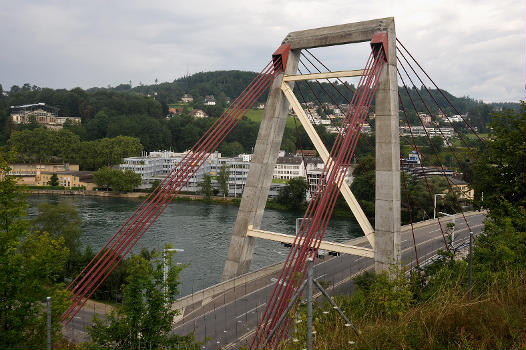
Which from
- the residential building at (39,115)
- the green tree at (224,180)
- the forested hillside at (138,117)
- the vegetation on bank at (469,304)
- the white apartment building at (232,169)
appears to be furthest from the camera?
the residential building at (39,115)

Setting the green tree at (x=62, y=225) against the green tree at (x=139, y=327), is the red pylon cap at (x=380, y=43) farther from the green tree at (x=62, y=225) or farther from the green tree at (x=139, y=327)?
the green tree at (x=62, y=225)

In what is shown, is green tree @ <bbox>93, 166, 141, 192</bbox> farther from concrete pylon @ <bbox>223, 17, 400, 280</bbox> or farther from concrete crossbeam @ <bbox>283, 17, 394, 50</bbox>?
concrete crossbeam @ <bbox>283, 17, 394, 50</bbox>

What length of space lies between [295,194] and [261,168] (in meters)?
30.6

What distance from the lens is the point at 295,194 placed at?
42.7m

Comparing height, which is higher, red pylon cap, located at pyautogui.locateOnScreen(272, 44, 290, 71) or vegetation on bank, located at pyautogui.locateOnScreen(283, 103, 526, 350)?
red pylon cap, located at pyautogui.locateOnScreen(272, 44, 290, 71)

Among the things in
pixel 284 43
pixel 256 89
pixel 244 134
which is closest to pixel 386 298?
pixel 256 89

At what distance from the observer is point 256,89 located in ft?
38.8

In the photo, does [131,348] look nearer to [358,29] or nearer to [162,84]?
[358,29]

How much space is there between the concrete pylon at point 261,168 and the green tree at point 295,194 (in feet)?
98.8

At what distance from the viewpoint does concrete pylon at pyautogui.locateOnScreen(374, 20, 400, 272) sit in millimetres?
10484

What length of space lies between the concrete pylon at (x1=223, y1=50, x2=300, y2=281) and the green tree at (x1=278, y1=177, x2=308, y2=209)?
30.1 m

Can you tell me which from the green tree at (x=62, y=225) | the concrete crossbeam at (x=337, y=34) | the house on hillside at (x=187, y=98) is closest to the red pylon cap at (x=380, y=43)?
the concrete crossbeam at (x=337, y=34)

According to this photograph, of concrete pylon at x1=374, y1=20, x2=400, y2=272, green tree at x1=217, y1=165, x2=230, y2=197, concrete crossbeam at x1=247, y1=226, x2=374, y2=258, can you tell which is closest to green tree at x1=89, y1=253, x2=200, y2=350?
concrete crossbeam at x1=247, y1=226, x2=374, y2=258

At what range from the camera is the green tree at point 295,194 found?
139 feet
